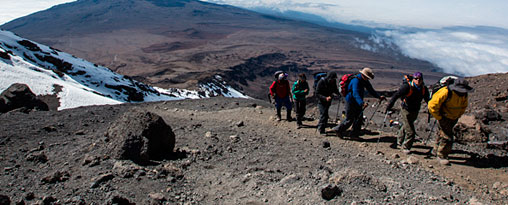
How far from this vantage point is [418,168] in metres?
4.93

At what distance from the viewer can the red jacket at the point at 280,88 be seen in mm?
7875

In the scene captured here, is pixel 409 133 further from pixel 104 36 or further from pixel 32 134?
pixel 104 36

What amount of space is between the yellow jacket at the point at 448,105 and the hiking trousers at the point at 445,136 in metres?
0.10

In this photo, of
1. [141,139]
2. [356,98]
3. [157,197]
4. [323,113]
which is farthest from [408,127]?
[141,139]

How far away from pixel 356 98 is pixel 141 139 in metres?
3.96

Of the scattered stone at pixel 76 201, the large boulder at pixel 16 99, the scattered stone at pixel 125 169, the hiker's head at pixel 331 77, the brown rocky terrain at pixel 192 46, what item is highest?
the hiker's head at pixel 331 77

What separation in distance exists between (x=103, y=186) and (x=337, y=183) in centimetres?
310

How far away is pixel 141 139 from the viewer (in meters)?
4.83

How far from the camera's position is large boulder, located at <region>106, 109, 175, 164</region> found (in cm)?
476

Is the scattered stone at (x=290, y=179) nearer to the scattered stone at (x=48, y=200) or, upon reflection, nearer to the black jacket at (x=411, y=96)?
the black jacket at (x=411, y=96)

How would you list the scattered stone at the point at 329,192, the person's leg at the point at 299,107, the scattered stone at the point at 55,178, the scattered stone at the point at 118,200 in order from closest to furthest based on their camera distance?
1. the scattered stone at the point at 118,200
2. the scattered stone at the point at 329,192
3. the scattered stone at the point at 55,178
4. the person's leg at the point at 299,107

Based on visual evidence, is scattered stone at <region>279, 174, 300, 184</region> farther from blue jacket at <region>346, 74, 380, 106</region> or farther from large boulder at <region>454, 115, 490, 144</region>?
large boulder at <region>454, 115, 490, 144</region>

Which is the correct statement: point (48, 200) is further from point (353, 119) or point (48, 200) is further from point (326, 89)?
point (353, 119)

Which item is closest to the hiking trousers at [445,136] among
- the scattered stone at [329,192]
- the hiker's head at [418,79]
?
the hiker's head at [418,79]
